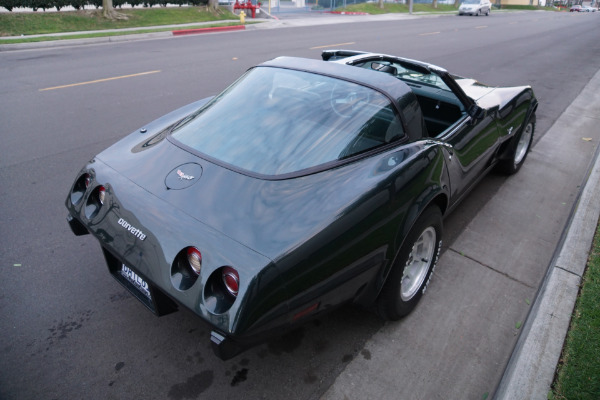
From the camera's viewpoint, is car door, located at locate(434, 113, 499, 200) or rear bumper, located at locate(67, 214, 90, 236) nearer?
rear bumper, located at locate(67, 214, 90, 236)

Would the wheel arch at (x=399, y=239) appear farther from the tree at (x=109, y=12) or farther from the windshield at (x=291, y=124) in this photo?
the tree at (x=109, y=12)

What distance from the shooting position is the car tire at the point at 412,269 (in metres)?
2.46

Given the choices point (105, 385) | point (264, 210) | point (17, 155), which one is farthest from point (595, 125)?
point (17, 155)

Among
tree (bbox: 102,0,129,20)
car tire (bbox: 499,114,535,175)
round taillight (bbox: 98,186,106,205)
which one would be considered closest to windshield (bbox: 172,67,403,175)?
round taillight (bbox: 98,186,106,205)

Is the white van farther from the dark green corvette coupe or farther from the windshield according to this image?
the windshield

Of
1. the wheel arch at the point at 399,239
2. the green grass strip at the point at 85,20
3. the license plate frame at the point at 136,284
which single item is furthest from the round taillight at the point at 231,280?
the green grass strip at the point at 85,20

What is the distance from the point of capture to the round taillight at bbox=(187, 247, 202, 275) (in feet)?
6.37

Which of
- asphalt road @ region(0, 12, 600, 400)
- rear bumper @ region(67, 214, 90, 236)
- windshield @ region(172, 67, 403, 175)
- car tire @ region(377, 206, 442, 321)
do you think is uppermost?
windshield @ region(172, 67, 403, 175)

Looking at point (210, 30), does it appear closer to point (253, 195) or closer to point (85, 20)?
point (85, 20)

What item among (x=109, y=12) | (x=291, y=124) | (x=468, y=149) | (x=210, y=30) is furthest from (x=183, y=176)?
(x=109, y=12)

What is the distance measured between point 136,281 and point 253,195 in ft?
2.53

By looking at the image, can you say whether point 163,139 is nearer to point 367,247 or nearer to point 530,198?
point 367,247

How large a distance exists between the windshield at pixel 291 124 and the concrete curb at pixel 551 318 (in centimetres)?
144

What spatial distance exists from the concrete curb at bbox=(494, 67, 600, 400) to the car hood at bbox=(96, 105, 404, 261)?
50.9 inches
